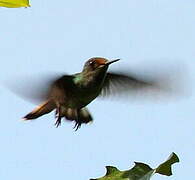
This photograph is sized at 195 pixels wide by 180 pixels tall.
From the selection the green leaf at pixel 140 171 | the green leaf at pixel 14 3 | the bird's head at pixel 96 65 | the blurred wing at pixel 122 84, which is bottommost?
the green leaf at pixel 140 171

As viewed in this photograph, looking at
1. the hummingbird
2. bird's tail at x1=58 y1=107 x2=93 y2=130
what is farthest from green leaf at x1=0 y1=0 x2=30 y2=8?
bird's tail at x1=58 y1=107 x2=93 y2=130

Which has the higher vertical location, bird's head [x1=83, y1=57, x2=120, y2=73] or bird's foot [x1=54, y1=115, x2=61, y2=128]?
bird's head [x1=83, y1=57, x2=120, y2=73]

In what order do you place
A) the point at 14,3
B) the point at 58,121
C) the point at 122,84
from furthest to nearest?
1. the point at 122,84
2. the point at 58,121
3. the point at 14,3

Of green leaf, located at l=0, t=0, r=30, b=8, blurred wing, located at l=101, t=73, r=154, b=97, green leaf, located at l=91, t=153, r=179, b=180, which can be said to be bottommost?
green leaf, located at l=91, t=153, r=179, b=180

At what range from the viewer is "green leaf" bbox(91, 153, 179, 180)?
1.81m

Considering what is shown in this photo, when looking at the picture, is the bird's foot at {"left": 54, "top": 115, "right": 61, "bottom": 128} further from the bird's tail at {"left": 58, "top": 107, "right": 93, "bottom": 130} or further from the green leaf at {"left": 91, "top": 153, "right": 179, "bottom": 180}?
the green leaf at {"left": 91, "top": 153, "right": 179, "bottom": 180}

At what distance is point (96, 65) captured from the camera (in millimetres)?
2820

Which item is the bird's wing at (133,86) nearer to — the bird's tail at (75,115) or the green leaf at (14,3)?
the bird's tail at (75,115)

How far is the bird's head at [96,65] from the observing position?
273 cm

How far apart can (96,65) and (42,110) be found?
0.35 metres

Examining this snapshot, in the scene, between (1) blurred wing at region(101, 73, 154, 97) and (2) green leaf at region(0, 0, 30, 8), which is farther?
(1) blurred wing at region(101, 73, 154, 97)

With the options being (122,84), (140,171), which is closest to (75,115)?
(122,84)

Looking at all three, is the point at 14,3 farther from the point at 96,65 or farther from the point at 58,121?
the point at 96,65

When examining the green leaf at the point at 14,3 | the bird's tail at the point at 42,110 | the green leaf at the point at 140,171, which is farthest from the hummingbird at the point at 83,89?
the green leaf at the point at 14,3
